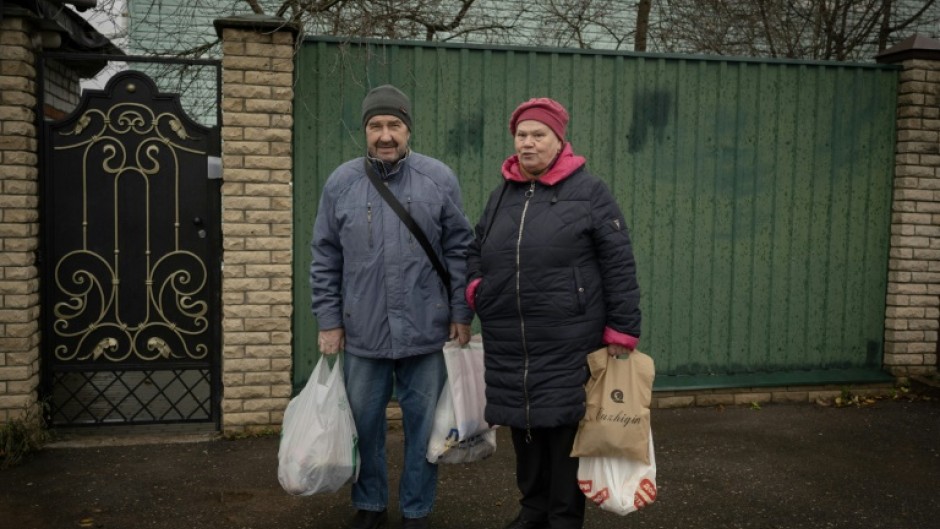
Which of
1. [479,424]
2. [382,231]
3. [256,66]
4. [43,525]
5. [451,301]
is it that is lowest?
[43,525]

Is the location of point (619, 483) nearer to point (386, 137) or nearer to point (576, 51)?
point (386, 137)

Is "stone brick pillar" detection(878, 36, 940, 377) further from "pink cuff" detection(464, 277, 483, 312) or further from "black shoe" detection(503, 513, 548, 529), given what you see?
"pink cuff" detection(464, 277, 483, 312)

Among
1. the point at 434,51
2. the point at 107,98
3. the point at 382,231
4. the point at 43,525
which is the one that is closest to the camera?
the point at 382,231

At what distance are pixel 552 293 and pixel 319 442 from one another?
1.15 m

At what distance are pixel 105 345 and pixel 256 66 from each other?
1981 mm

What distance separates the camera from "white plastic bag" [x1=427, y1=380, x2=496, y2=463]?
3.61 m

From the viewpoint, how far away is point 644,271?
19.5 ft

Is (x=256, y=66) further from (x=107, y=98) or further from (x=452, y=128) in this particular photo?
(x=452, y=128)

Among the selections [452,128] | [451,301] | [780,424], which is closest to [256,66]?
[452,128]

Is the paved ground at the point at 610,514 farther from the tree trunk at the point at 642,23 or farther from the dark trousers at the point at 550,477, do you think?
the tree trunk at the point at 642,23

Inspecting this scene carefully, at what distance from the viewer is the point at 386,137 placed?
3523 mm

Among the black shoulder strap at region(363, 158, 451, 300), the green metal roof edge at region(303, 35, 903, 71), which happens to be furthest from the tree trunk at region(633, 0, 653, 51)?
the black shoulder strap at region(363, 158, 451, 300)

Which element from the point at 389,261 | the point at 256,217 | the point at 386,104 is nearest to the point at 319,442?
the point at 389,261

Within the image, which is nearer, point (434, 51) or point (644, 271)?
point (434, 51)
